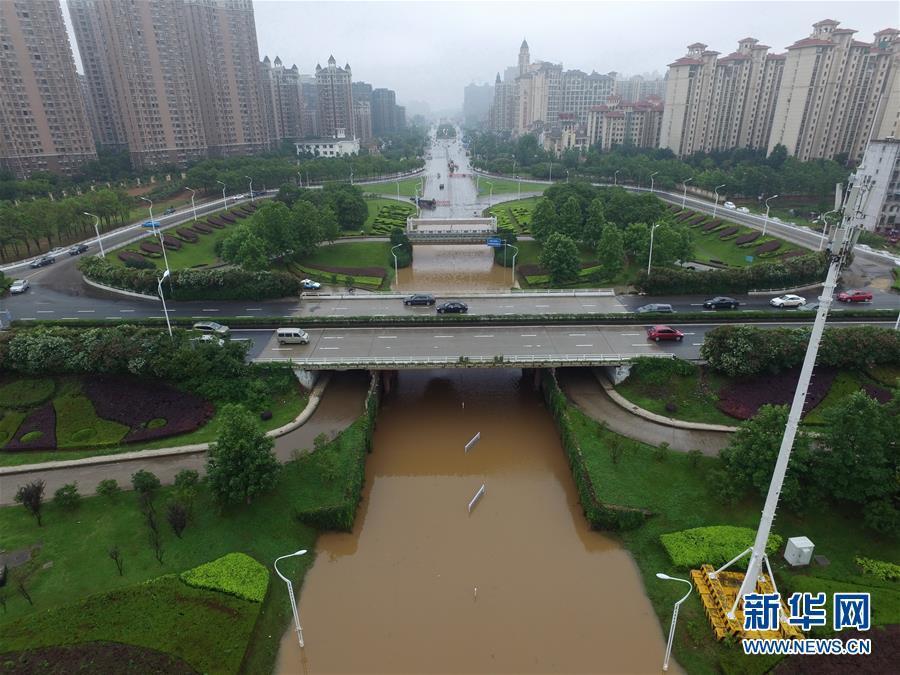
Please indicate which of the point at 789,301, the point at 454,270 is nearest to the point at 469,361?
the point at 789,301

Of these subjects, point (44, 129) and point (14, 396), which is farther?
point (44, 129)

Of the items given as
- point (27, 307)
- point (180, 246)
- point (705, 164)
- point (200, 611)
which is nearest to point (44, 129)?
point (180, 246)

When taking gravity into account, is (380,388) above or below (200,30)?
below

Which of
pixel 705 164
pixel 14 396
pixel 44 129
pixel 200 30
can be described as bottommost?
pixel 14 396

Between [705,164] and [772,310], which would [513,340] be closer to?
[772,310]

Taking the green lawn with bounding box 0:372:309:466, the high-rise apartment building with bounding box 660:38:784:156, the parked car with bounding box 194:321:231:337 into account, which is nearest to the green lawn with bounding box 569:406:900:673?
the green lawn with bounding box 0:372:309:466

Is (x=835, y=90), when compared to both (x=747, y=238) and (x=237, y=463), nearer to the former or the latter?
(x=747, y=238)

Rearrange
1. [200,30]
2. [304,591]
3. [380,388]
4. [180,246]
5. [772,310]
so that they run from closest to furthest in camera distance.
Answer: [304,591]
[380,388]
[772,310]
[180,246]
[200,30]

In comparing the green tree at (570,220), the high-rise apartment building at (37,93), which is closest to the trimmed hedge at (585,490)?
the green tree at (570,220)
